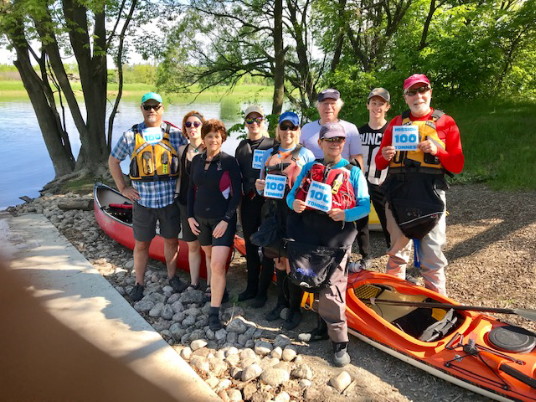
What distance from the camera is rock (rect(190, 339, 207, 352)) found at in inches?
132

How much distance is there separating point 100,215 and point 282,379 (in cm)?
406

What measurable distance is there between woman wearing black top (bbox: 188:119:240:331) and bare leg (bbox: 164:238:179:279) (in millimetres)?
870

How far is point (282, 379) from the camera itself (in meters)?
2.92

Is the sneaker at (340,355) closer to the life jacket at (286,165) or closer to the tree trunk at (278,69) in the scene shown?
the life jacket at (286,165)

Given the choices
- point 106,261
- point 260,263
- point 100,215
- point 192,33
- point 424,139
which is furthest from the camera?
point 192,33

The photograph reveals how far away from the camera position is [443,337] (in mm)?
3018

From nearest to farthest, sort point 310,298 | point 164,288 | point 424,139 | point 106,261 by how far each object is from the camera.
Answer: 1. point 424,139
2. point 310,298
3. point 164,288
4. point 106,261

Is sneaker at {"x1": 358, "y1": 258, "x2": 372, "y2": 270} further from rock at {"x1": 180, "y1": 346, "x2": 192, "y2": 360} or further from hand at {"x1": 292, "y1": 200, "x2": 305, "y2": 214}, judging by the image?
rock at {"x1": 180, "y1": 346, "x2": 192, "y2": 360}

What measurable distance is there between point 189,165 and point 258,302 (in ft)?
4.81

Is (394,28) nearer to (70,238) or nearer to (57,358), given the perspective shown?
(70,238)

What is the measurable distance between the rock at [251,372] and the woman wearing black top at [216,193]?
625 mm

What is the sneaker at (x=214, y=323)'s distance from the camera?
139 inches

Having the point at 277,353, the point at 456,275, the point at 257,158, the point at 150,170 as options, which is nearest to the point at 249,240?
the point at 257,158

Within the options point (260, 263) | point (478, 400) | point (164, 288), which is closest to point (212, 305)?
point (260, 263)
